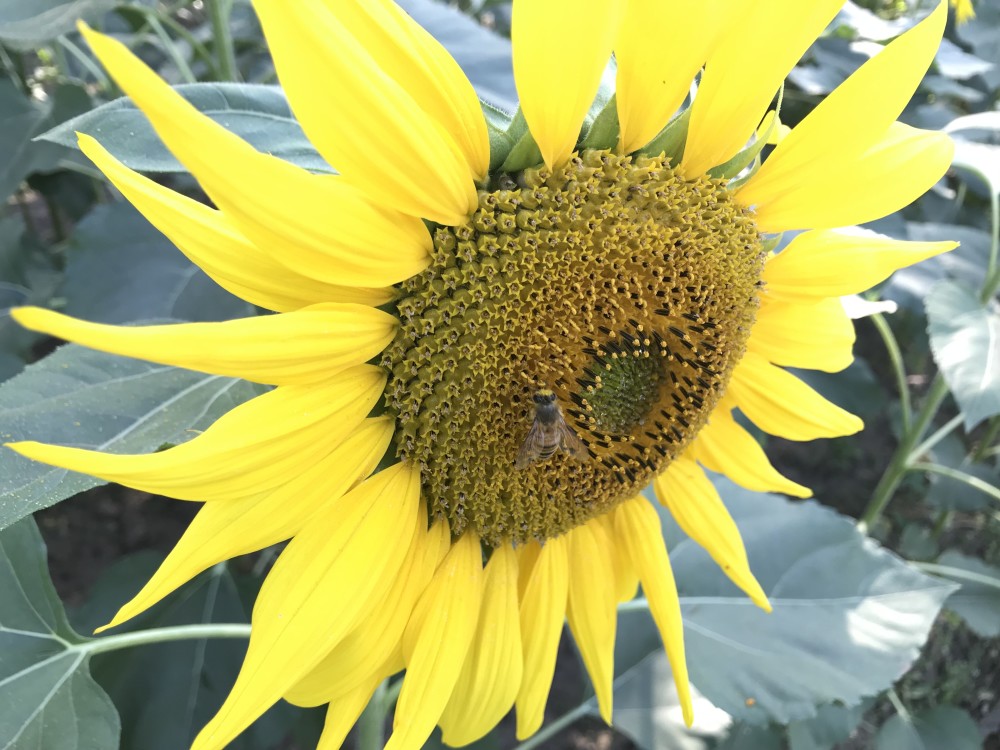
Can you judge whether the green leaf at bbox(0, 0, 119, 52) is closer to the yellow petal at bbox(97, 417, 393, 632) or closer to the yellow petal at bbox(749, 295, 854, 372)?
the yellow petal at bbox(97, 417, 393, 632)

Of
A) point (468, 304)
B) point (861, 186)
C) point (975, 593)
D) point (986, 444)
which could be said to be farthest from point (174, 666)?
point (986, 444)

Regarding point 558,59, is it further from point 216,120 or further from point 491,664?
point 491,664

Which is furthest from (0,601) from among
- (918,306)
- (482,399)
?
(918,306)

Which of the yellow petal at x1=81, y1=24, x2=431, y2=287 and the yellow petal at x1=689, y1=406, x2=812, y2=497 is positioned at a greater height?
the yellow petal at x1=81, y1=24, x2=431, y2=287

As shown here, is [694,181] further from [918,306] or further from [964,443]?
[964,443]

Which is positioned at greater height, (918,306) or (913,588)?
(918,306)

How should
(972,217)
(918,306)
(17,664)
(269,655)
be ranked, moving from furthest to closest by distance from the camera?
(972,217) → (918,306) → (17,664) → (269,655)

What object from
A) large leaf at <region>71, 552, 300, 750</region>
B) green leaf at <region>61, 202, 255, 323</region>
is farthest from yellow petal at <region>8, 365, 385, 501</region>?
large leaf at <region>71, 552, 300, 750</region>
